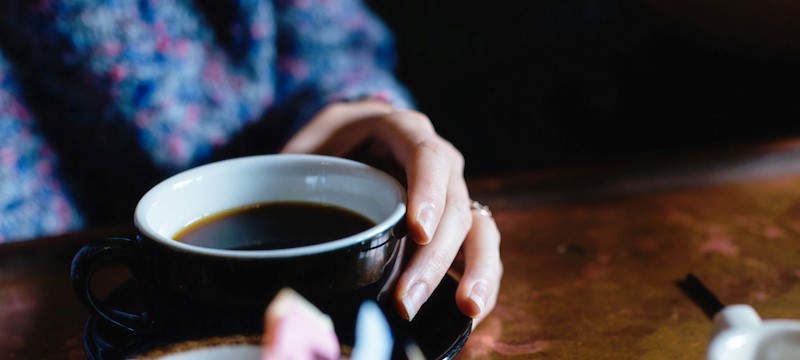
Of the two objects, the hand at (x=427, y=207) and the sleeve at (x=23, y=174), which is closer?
the hand at (x=427, y=207)

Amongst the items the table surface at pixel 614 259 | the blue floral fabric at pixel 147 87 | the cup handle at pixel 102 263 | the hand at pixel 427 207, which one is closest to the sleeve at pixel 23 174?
the blue floral fabric at pixel 147 87

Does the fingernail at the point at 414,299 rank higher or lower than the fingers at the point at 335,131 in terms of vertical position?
higher

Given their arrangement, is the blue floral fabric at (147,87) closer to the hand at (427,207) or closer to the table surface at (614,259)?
the hand at (427,207)

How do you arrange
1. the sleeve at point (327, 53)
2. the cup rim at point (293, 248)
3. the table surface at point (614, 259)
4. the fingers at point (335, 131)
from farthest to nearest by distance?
1. the sleeve at point (327, 53)
2. the fingers at point (335, 131)
3. the table surface at point (614, 259)
4. the cup rim at point (293, 248)

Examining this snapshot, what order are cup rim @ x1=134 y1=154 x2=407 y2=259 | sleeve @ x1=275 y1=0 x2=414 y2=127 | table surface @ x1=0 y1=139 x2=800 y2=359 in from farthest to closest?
sleeve @ x1=275 y1=0 x2=414 y2=127 → table surface @ x1=0 y1=139 x2=800 y2=359 → cup rim @ x1=134 y1=154 x2=407 y2=259

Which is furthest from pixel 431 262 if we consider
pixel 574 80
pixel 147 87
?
pixel 574 80

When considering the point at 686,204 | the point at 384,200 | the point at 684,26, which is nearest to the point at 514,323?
the point at 384,200

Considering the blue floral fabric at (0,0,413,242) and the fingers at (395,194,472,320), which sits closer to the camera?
the fingers at (395,194,472,320)

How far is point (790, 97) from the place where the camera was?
1155 millimetres

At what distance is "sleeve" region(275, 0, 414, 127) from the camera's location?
760mm

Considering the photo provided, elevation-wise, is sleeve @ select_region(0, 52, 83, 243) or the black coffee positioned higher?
the black coffee

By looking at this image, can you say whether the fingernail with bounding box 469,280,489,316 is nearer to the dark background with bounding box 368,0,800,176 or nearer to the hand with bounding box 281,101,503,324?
the hand with bounding box 281,101,503,324

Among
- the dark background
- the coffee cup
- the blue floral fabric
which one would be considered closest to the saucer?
the coffee cup

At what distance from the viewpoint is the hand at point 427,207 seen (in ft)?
1.21
